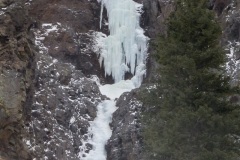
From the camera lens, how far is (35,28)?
28.8 m

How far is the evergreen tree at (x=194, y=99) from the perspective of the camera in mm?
12469

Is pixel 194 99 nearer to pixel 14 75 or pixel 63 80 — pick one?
pixel 14 75

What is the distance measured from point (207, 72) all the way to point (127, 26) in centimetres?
1803

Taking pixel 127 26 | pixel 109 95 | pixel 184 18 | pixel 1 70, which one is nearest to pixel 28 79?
pixel 1 70

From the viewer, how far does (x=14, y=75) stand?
19.1 meters

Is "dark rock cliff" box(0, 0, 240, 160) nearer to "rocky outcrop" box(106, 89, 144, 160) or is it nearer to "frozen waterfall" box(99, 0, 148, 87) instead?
"rocky outcrop" box(106, 89, 144, 160)

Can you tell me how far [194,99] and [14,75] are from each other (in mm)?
8826

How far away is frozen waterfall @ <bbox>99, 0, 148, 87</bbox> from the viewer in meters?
29.1

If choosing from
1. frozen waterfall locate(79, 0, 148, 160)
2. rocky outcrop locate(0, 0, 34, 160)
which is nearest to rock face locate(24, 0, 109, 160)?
frozen waterfall locate(79, 0, 148, 160)

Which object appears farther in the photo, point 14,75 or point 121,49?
point 121,49

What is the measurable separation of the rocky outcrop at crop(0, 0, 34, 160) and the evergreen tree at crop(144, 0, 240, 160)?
608cm

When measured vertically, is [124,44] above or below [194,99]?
below

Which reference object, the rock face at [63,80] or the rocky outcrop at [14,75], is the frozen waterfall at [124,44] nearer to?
the rock face at [63,80]

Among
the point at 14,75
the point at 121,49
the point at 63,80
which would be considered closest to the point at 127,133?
the point at 63,80
